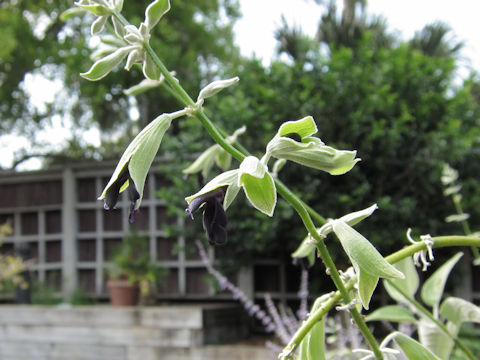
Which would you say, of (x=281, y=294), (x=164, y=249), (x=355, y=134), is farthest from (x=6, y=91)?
(x=355, y=134)

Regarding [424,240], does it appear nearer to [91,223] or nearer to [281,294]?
[281,294]

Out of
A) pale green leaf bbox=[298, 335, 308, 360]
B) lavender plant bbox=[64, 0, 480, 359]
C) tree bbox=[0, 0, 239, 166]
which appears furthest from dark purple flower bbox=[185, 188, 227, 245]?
tree bbox=[0, 0, 239, 166]

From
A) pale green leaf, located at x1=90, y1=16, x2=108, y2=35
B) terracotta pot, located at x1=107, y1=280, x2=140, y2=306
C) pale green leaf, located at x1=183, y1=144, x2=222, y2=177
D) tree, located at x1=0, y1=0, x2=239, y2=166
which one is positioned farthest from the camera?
tree, located at x1=0, y1=0, x2=239, y2=166

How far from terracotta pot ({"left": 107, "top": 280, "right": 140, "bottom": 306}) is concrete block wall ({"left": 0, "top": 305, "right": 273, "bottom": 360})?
0.27 m

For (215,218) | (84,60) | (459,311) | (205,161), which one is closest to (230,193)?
(215,218)

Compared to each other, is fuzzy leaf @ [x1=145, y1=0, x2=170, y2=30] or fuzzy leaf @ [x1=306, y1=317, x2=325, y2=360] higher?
fuzzy leaf @ [x1=145, y1=0, x2=170, y2=30]

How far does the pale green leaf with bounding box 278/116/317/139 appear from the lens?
1.36 ft

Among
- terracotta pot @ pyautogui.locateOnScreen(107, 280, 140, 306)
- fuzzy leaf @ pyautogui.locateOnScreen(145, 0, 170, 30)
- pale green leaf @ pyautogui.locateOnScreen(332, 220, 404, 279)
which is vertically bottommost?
terracotta pot @ pyautogui.locateOnScreen(107, 280, 140, 306)

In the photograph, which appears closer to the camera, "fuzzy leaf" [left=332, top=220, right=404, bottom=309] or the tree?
"fuzzy leaf" [left=332, top=220, right=404, bottom=309]

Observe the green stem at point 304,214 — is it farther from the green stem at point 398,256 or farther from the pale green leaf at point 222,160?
the pale green leaf at point 222,160

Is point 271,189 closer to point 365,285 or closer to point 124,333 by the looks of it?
point 365,285

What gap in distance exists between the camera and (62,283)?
527 cm

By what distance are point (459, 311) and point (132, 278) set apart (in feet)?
13.3

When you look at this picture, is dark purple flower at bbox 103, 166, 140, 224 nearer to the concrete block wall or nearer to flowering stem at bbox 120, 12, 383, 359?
flowering stem at bbox 120, 12, 383, 359
